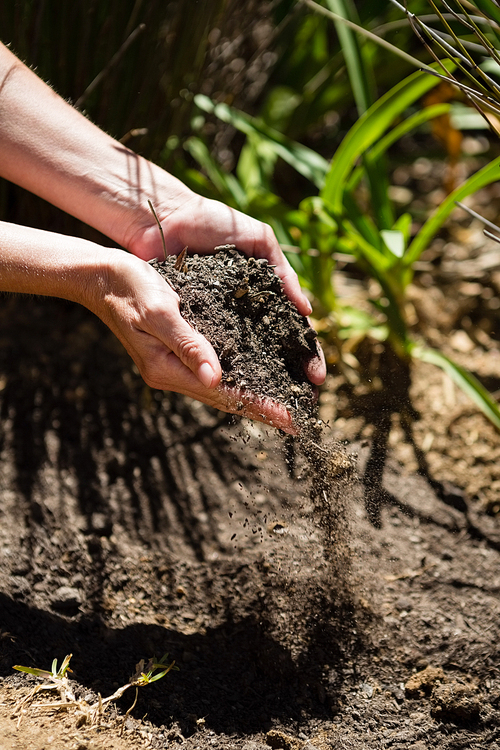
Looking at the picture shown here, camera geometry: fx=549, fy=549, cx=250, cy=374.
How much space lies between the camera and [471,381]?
1366 millimetres

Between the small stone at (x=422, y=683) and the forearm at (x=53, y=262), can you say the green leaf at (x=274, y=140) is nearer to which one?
the forearm at (x=53, y=262)

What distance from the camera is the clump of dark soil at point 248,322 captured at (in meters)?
0.97

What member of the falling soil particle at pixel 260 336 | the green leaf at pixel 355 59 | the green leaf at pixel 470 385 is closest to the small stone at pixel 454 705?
the falling soil particle at pixel 260 336

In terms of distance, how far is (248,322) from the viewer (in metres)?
1.03

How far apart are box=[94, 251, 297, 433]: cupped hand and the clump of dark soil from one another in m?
0.03

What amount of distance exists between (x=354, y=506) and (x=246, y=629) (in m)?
0.34

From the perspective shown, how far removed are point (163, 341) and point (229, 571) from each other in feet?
1.87

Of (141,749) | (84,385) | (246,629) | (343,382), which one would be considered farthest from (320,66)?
(141,749)

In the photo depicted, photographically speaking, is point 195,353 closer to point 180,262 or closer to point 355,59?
point 180,262

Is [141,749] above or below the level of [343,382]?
below

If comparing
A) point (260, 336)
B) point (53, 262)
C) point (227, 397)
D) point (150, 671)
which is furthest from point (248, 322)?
point (150, 671)

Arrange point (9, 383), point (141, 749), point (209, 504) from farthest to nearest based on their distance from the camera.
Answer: point (9, 383) < point (209, 504) < point (141, 749)

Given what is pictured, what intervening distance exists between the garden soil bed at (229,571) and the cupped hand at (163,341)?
134mm

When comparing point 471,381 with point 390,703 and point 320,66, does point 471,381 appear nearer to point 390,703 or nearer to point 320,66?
point 390,703
